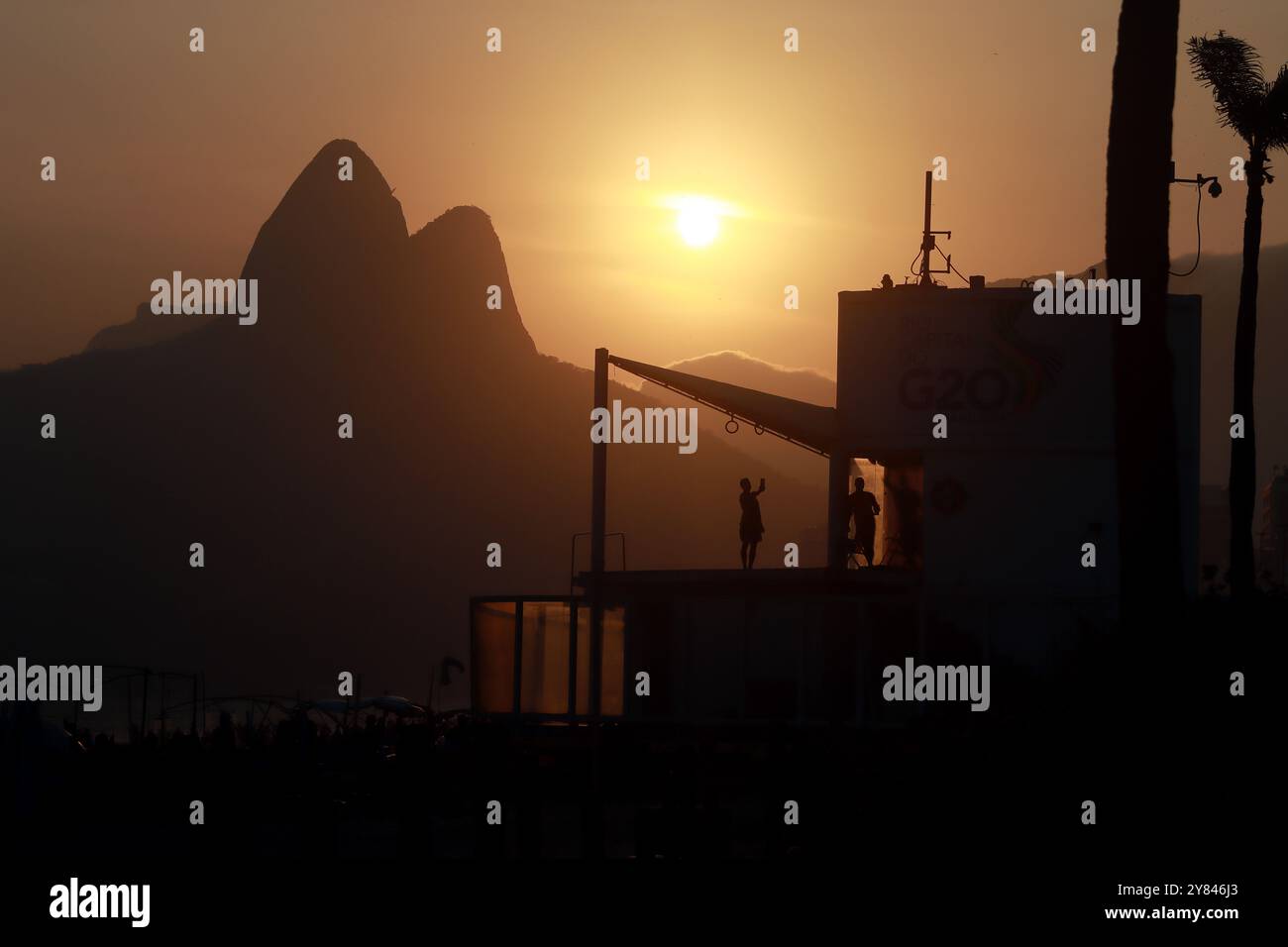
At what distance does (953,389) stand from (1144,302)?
1947 centimetres

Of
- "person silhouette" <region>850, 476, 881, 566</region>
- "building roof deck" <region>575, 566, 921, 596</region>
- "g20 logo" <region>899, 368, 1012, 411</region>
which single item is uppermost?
"g20 logo" <region>899, 368, 1012, 411</region>

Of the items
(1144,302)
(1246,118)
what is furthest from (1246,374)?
(1144,302)

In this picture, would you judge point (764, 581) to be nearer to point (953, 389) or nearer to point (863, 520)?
point (863, 520)

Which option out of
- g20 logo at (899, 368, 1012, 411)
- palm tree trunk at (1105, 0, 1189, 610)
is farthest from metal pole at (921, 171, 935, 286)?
palm tree trunk at (1105, 0, 1189, 610)

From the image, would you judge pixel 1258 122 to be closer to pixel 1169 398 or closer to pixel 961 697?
pixel 961 697

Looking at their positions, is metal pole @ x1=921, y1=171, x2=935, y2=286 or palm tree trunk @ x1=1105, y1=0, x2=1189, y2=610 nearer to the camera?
palm tree trunk @ x1=1105, y1=0, x2=1189, y2=610

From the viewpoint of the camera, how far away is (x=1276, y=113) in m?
34.4

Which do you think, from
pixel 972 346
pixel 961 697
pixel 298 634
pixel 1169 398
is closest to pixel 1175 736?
pixel 1169 398

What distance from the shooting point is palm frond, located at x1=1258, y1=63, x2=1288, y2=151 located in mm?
34281

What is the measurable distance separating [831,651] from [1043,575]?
169 inches

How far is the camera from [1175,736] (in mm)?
14547

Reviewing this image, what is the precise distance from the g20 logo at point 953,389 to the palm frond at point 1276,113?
750 cm

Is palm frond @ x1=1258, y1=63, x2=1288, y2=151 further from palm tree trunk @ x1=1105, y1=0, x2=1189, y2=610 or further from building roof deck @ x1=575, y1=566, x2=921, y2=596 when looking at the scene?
palm tree trunk @ x1=1105, y1=0, x2=1189, y2=610

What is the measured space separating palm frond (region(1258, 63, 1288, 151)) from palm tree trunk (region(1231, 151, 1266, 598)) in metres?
0.33
